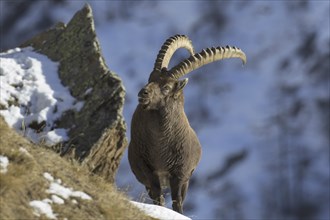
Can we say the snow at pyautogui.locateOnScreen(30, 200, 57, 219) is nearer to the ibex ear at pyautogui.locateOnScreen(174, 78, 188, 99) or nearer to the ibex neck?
the ibex neck

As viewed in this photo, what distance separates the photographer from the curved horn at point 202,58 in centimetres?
1683

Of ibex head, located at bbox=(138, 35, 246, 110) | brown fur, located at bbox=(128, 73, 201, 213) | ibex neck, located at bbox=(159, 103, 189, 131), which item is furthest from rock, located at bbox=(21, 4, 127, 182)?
ibex neck, located at bbox=(159, 103, 189, 131)

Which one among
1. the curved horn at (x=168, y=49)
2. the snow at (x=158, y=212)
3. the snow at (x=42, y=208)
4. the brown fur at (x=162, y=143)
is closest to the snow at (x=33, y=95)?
the brown fur at (x=162, y=143)

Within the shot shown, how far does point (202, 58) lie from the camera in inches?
691

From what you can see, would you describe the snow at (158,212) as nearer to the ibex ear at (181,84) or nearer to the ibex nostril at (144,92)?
the ibex nostril at (144,92)

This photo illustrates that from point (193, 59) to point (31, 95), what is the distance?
3.64 meters

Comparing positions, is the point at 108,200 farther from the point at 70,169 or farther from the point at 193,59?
the point at 193,59

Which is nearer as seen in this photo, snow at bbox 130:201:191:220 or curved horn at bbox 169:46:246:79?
snow at bbox 130:201:191:220

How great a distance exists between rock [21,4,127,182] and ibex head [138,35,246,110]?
57.6 inches

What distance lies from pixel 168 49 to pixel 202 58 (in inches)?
30.4

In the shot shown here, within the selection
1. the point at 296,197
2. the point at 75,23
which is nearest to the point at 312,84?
the point at 296,197

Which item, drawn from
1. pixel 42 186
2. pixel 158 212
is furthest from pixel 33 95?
pixel 42 186

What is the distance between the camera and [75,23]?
66.7ft

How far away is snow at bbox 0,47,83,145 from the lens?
1711cm
